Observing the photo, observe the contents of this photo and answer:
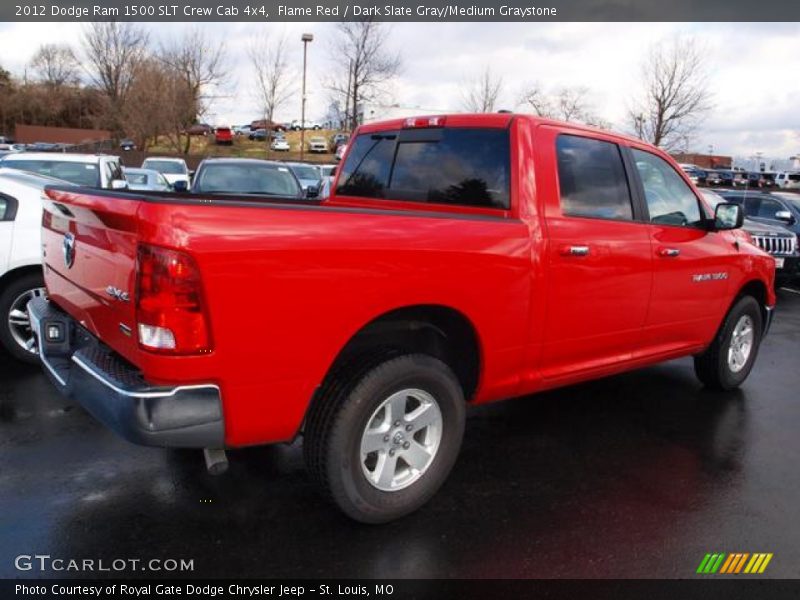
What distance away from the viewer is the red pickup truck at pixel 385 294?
8.26ft

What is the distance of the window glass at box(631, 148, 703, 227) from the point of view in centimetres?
443

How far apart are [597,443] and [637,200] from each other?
1.60 meters

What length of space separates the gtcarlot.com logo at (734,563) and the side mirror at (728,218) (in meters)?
2.49

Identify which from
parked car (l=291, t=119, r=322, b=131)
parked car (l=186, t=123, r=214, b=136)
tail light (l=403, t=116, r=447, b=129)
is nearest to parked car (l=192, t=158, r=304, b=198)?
tail light (l=403, t=116, r=447, b=129)

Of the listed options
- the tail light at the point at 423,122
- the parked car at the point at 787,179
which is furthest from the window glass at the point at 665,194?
the parked car at the point at 787,179

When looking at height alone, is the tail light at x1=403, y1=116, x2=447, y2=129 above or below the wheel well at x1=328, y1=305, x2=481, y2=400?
above

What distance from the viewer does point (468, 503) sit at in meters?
3.45

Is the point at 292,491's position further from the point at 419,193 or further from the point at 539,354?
the point at 419,193

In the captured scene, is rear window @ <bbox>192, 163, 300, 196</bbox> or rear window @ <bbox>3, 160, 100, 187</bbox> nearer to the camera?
rear window @ <bbox>3, 160, 100, 187</bbox>

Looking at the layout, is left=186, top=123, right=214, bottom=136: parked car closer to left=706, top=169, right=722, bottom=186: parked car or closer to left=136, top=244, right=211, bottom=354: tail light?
left=706, top=169, right=722, bottom=186: parked car

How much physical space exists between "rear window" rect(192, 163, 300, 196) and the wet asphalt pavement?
650cm

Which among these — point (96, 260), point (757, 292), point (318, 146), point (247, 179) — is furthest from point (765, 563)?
point (318, 146)

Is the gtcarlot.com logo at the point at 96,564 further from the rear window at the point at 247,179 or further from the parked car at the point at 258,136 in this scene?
the parked car at the point at 258,136

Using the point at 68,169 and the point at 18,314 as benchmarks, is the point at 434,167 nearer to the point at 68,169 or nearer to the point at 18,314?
the point at 18,314
